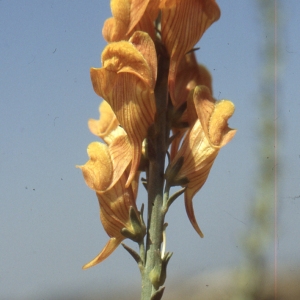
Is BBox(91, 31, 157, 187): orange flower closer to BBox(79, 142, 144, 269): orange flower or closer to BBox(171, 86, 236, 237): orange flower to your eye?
BBox(79, 142, 144, 269): orange flower

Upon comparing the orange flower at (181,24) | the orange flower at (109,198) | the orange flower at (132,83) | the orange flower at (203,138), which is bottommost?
the orange flower at (109,198)

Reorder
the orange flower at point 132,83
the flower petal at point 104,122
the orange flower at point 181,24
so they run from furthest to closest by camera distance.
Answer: the flower petal at point 104,122 → the orange flower at point 181,24 → the orange flower at point 132,83

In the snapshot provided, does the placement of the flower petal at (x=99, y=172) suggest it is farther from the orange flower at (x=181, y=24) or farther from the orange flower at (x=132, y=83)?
the orange flower at (x=181, y=24)

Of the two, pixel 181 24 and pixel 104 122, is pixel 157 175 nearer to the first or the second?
pixel 104 122

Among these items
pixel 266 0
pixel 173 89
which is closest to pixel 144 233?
pixel 173 89

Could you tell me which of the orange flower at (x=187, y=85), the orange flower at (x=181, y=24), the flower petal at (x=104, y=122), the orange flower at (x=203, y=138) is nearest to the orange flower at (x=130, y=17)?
the orange flower at (x=181, y=24)

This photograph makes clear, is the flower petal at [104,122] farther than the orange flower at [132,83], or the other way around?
the flower petal at [104,122]
